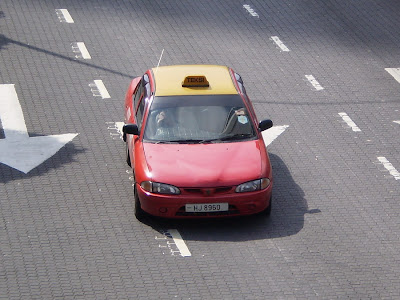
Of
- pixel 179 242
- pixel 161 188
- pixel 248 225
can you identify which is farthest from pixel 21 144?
pixel 248 225

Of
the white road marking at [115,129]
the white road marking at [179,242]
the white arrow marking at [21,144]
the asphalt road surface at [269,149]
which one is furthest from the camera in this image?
the white road marking at [115,129]

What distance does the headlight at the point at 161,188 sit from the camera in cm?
1264

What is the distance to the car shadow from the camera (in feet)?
42.3

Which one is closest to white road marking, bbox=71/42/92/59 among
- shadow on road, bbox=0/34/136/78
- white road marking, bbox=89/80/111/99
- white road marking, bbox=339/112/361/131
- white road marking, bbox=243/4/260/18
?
shadow on road, bbox=0/34/136/78

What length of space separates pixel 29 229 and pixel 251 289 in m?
3.37

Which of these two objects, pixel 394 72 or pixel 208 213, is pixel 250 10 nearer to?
pixel 394 72

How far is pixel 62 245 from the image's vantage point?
492 inches

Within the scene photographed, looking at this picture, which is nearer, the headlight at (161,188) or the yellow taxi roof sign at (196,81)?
the headlight at (161,188)

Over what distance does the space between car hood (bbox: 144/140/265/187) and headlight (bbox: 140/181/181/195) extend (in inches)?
2.2

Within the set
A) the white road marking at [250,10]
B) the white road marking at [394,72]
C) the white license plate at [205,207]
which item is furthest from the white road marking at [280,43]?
the white license plate at [205,207]

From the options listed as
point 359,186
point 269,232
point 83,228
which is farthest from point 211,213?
point 359,186

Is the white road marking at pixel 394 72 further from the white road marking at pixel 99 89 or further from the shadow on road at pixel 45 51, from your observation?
the white road marking at pixel 99 89

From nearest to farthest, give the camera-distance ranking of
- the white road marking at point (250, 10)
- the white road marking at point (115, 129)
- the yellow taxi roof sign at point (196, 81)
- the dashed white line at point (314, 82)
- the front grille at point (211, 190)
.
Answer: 1. the front grille at point (211, 190)
2. the yellow taxi roof sign at point (196, 81)
3. the white road marking at point (115, 129)
4. the dashed white line at point (314, 82)
5. the white road marking at point (250, 10)

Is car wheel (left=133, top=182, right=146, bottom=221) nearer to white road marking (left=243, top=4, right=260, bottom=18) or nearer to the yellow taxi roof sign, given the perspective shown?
the yellow taxi roof sign
